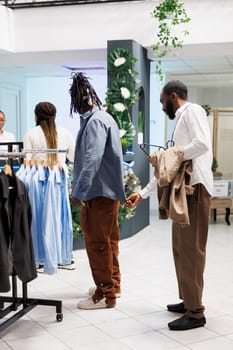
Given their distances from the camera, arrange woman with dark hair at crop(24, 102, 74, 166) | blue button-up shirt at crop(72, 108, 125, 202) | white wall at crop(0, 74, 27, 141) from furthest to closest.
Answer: white wall at crop(0, 74, 27, 141)
woman with dark hair at crop(24, 102, 74, 166)
blue button-up shirt at crop(72, 108, 125, 202)

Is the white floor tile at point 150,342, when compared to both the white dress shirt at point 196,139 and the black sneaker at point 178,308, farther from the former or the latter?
the white dress shirt at point 196,139

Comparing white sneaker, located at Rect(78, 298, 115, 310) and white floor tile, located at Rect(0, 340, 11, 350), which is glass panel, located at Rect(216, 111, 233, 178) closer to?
white sneaker, located at Rect(78, 298, 115, 310)

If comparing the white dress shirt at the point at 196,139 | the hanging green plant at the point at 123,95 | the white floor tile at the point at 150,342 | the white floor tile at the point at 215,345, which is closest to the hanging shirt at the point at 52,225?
the white floor tile at the point at 150,342

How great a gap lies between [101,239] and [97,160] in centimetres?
58

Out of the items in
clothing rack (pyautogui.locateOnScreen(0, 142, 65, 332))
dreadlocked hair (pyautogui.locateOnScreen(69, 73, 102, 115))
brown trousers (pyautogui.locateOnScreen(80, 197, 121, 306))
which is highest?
dreadlocked hair (pyautogui.locateOnScreen(69, 73, 102, 115))

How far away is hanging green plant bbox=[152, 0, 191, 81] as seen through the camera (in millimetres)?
5660

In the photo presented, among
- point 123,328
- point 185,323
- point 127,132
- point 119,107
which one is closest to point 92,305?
point 123,328

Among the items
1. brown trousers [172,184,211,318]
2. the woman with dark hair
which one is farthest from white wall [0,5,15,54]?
brown trousers [172,184,211,318]

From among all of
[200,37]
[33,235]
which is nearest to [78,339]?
[33,235]

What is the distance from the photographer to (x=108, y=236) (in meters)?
3.54

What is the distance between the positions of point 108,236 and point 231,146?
5540 millimetres

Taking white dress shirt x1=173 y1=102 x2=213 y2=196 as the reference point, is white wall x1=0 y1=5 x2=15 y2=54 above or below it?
above

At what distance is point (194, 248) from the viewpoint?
317cm

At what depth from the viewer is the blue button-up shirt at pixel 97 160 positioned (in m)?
3.36
